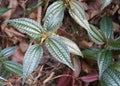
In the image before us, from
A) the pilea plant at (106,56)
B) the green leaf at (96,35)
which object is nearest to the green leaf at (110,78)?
the pilea plant at (106,56)

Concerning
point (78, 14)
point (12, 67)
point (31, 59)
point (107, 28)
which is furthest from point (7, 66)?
point (107, 28)

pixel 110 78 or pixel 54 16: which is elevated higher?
pixel 54 16

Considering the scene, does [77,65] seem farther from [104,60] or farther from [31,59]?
[31,59]

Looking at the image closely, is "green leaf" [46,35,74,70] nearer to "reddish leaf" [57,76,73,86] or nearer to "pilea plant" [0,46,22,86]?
"pilea plant" [0,46,22,86]

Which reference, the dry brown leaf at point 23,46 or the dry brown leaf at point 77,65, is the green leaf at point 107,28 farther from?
the dry brown leaf at point 23,46

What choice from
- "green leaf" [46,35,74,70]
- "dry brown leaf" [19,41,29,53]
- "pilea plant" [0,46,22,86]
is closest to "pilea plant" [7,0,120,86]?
"green leaf" [46,35,74,70]
